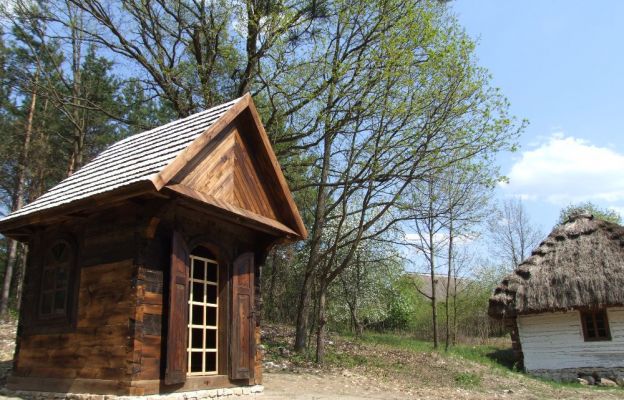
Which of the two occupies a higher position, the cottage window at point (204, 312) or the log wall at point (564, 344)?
the cottage window at point (204, 312)

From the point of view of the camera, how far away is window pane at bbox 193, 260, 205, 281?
8.77 m

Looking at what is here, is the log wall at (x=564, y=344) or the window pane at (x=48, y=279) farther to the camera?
the log wall at (x=564, y=344)

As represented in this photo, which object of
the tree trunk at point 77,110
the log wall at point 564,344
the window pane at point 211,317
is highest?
the tree trunk at point 77,110

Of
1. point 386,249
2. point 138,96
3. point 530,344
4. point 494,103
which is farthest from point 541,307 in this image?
point 138,96

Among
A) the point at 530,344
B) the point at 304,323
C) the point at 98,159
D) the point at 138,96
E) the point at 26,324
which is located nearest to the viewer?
the point at 26,324

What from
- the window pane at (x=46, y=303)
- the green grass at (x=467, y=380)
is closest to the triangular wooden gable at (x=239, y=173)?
the window pane at (x=46, y=303)

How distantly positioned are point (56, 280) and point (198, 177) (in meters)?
3.13

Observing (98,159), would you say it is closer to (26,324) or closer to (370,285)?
(26,324)

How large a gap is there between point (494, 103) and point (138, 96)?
12440 millimetres

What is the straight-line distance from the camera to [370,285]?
30.1 meters

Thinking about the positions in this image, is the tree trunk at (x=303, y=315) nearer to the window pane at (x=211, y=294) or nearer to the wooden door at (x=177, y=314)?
the window pane at (x=211, y=294)

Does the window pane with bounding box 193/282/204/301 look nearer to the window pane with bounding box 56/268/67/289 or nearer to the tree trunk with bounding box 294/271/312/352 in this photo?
the window pane with bounding box 56/268/67/289

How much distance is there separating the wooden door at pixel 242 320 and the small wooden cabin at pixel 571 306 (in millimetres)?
14055

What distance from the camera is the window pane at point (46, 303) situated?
8.60 metres
